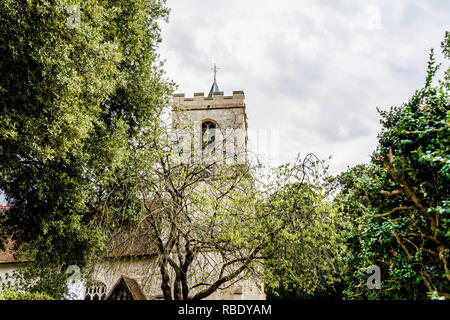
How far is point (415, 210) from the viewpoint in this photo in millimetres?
4316

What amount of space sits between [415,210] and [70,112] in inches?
276

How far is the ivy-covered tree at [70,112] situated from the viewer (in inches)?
256

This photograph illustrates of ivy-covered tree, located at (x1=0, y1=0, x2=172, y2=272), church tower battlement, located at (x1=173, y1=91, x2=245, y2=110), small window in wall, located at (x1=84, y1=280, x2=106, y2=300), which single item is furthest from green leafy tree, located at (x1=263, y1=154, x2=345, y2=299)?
church tower battlement, located at (x1=173, y1=91, x2=245, y2=110)

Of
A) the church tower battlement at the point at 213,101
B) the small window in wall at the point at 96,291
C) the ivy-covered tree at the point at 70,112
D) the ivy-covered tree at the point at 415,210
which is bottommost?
the small window in wall at the point at 96,291

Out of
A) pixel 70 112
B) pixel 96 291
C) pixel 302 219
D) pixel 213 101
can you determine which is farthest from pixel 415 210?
pixel 213 101

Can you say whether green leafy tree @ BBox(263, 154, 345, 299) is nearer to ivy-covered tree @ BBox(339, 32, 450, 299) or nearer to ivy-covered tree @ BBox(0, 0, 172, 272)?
ivy-covered tree @ BBox(339, 32, 450, 299)

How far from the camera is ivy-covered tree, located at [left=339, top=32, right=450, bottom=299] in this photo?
3.83 m

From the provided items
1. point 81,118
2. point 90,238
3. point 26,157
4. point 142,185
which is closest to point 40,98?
point 81,118

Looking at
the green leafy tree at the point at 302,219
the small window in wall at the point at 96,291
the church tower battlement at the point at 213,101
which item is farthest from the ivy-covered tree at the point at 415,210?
the church tower battlement at the point at 213,101

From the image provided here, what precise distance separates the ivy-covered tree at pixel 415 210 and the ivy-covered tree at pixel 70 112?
627 cm

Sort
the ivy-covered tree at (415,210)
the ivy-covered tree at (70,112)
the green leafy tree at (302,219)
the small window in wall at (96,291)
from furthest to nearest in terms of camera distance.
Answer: the small window in wall at (96,291) → the green leafy tree at (302,219) → the ivy-covered tree at (70,112) → the ivy-covered tree at (415,210)

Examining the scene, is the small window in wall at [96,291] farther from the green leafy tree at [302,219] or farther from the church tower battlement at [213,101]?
the church tower battlement at [213,101]
